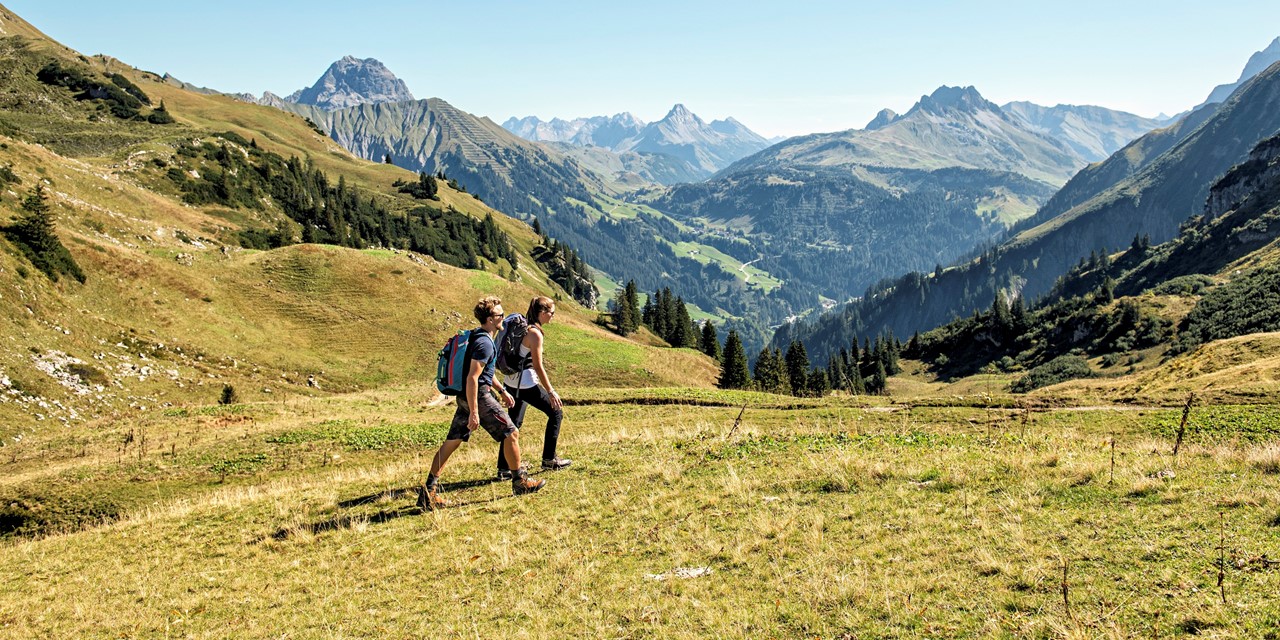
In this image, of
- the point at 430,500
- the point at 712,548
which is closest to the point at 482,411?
the point at 430,500

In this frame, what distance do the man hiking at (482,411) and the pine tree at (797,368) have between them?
9086 cm

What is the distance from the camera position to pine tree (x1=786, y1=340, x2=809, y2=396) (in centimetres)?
10189

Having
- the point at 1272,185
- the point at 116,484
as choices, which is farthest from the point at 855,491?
the point at 1272,185

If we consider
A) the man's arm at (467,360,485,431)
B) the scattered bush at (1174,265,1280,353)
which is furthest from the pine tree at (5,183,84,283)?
the scattered bush at (1174,265,1280,353)

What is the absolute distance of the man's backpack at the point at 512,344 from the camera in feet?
41.9

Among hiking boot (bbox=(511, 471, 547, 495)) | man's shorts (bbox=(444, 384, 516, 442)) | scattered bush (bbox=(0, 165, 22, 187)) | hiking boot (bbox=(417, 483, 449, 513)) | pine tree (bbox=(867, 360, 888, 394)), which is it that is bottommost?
pine tree (bbox=(867, 360, 888, 394))

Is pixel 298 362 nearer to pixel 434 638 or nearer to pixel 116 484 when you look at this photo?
pixel 116 484

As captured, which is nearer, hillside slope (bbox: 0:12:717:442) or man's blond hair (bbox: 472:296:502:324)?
man's blond hair (bbox: 472:296:502:324)

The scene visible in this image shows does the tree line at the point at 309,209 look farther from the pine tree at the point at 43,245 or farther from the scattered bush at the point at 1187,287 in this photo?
the scattered bush at the point at 1187,287

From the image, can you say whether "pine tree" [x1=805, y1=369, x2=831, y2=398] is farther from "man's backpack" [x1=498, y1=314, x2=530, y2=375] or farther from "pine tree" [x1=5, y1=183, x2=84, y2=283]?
"man's backpack" [x1=498, y1=314, x2=530, y2=375]

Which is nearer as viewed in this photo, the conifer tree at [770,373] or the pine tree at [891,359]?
the conifer tree at [770,373]

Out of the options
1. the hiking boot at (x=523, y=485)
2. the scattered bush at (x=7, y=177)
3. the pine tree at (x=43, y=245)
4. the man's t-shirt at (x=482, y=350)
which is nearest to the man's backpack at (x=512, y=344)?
the man's t-shirt at (x=482, y=350)

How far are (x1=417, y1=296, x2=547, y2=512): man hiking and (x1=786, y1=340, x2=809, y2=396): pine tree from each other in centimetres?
9086

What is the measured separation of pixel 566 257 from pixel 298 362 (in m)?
147
